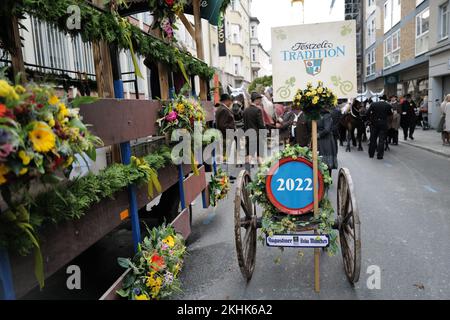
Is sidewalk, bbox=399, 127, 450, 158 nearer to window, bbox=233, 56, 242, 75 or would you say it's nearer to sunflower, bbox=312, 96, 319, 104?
sunflower, bbox=312, 96, 319, 104

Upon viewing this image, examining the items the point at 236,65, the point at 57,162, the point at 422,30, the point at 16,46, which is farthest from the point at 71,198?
the point at 236,65

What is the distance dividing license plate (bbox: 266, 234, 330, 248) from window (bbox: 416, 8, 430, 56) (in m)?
19.1

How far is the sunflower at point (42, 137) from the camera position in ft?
5.07

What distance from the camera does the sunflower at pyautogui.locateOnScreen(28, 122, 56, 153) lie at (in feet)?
5.07

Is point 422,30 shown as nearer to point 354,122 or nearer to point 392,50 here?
point 392,50

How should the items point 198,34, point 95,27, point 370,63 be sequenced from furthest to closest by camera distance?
point 370,63
point 198,34
point 95,27

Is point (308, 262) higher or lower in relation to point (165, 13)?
lower

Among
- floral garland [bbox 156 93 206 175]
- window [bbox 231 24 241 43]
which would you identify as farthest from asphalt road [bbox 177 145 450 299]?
window [bbox 231 24 241 43]

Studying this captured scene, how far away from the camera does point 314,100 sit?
330 centimetres

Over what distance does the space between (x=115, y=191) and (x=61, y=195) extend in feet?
2.44

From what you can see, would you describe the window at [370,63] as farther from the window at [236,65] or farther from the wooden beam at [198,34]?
the wooden beam at [198,34]

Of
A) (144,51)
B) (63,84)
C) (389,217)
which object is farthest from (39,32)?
(389,217)

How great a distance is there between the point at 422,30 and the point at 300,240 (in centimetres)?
2040

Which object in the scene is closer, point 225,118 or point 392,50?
point 225,118
